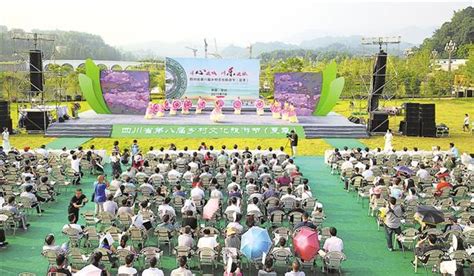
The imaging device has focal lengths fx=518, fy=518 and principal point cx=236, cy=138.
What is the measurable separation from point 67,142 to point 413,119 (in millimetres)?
17469

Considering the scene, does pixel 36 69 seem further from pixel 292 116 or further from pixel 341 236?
pixel 341 236

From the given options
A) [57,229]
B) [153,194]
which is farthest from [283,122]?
[57,229]

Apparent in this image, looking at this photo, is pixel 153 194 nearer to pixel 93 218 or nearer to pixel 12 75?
pixel 93 218

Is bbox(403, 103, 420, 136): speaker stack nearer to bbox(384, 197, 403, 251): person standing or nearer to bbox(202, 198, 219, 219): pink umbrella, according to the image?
bbox(384, 197, 403, 251): person standing

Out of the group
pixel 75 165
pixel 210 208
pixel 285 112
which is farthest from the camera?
pixel 285 112

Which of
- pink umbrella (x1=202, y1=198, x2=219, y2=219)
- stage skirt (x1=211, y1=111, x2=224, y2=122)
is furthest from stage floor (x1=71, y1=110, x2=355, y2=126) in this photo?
pink umbrella (x1=202, y1=198, x2=219, y2=219)

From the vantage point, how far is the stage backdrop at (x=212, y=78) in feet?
109

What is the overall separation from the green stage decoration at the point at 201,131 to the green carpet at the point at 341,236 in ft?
31.5

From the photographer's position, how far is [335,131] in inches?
1065

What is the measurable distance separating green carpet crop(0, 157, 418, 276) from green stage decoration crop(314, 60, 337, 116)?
606 inches

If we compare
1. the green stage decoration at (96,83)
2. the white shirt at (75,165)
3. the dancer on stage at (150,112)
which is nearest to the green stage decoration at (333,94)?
the dancer on stage at (150,112)

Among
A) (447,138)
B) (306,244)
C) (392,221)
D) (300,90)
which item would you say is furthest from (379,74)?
(306,244)

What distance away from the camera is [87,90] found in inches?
1200

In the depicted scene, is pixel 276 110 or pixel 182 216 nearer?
pixel 182 216
